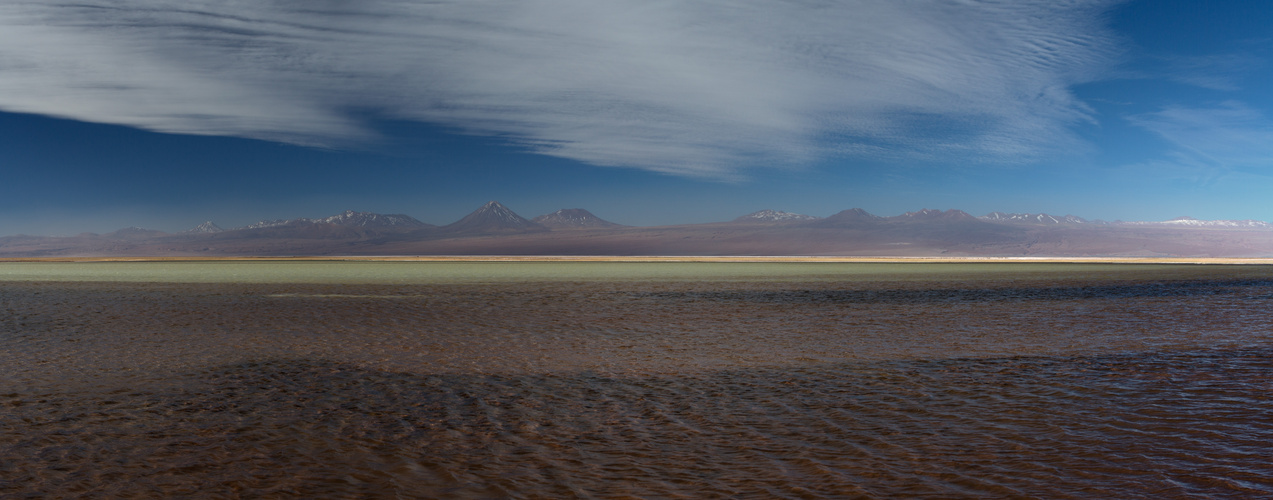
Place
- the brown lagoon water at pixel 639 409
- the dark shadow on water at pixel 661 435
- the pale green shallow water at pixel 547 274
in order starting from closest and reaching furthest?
the dark shadow on water at pixel 661 435
the brown lagoon water at pixel 639 409
the pale green shallow water at pixel 547 274

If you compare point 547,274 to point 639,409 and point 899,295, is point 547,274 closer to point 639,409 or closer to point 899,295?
point 899,295

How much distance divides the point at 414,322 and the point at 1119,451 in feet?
58.9

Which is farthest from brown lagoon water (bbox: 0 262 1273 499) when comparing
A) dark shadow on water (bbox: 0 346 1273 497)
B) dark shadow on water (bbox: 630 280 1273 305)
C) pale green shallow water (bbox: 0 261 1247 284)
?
pale green shallow water (bbox: 0 261 1247 284)

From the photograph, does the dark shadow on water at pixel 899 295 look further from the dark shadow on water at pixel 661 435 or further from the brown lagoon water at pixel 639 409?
the dark shadow on water at pixel 661 435

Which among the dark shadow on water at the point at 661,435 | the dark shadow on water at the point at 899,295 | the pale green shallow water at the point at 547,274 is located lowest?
the dark shadow on water at the point at 661,435

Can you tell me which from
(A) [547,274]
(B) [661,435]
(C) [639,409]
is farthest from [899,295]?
(A) [547,274]

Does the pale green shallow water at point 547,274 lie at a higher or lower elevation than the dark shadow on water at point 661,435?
higher

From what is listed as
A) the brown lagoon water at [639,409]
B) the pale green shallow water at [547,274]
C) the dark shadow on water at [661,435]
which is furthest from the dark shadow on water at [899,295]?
the dark shadow on water at [661,435]

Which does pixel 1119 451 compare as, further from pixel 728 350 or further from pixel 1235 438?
pixel 728 350

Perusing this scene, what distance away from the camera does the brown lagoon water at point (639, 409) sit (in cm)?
671

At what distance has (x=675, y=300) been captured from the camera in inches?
1234

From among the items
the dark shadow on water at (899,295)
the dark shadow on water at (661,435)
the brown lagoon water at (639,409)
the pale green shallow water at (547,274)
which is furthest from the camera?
the pale green shallow water at (547,274)

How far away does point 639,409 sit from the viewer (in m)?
9.72

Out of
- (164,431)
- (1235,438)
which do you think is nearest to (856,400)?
(1235,438)
